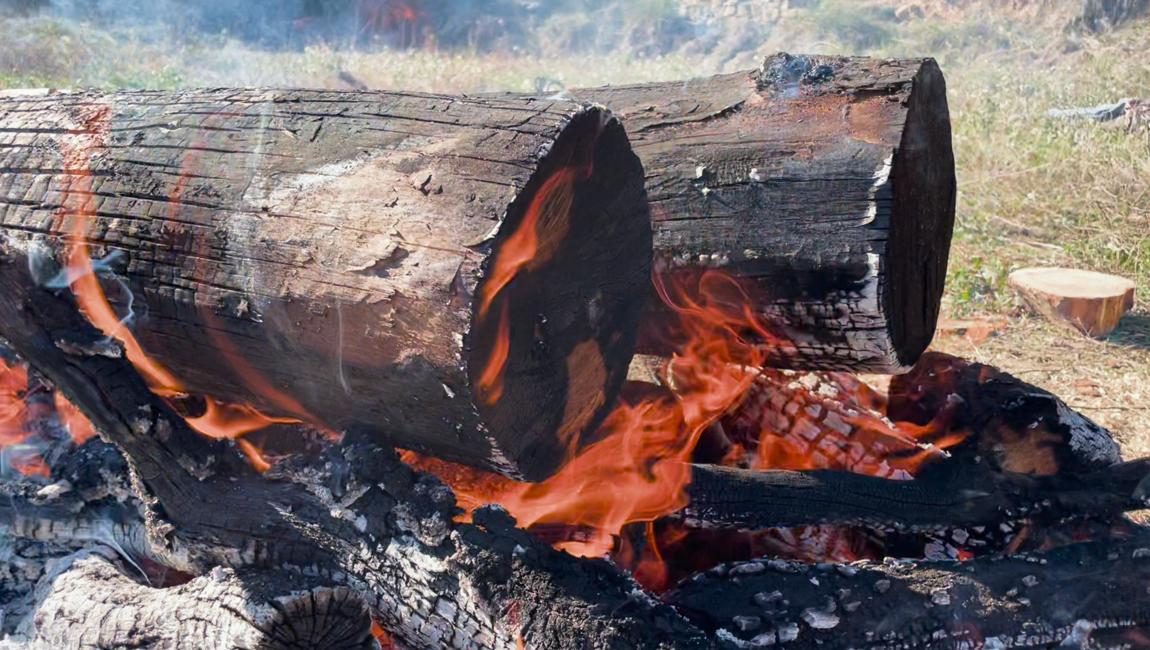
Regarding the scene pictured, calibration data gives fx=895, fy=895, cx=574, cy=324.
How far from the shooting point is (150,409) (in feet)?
7.00

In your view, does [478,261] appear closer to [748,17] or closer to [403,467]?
[403,467]

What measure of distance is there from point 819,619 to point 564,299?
86 cm

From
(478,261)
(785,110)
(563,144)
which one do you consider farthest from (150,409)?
(785,110)

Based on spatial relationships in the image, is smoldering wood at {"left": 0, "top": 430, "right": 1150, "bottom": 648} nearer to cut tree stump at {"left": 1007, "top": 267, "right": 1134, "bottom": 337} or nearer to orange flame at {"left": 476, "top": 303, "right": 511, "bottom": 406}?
orange flame at {"left": 476, "top": 303, "right": 511, "bottom": 406}

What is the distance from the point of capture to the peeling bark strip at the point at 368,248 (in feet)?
5.63

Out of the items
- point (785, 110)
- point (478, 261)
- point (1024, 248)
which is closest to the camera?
point (478, 261)

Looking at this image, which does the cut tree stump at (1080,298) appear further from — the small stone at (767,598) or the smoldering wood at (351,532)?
the smoldering wood at (351,532)

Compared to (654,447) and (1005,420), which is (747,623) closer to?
(654,447)

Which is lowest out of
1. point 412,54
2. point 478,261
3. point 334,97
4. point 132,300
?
point 412,54

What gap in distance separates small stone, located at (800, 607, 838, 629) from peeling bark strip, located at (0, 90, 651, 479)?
68cm

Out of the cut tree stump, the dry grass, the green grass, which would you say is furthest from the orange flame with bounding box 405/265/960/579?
the green grass

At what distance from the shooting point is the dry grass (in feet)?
15.0

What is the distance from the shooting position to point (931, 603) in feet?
6.17

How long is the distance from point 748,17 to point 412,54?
5.01m
